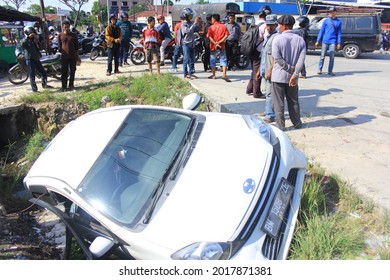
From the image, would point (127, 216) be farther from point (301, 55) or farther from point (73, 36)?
point (73, 36)

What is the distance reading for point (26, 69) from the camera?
9.23m

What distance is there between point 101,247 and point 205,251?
0.72 metres

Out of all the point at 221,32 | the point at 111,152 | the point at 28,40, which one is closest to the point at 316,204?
the point at 111,152

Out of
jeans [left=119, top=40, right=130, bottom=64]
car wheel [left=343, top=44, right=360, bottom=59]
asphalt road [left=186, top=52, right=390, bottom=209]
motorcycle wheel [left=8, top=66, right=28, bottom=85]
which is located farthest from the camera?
car wheel [left=343, top=44, right=360, bottom=59]

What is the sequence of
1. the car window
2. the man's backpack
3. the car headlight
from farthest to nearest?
1. the car window
2. the man's backpack
3. the car headlight

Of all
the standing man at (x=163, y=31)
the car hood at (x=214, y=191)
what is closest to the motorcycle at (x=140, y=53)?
the standing man at (x=163, y=31)

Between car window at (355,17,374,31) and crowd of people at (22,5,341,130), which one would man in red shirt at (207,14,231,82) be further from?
car window at (355,17,374,31)

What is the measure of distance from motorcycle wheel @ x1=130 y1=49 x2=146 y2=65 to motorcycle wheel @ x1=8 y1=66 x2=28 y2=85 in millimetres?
3581

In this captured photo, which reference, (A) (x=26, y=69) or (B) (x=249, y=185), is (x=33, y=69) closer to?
(A) (x=26, y=69)

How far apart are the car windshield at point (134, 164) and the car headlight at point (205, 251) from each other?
17.7 inches

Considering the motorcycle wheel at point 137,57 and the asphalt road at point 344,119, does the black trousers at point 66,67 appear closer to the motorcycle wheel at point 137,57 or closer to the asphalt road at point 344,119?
the asphalt road at point 344,119

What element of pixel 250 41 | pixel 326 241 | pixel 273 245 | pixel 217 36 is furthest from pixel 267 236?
pixel 217 36

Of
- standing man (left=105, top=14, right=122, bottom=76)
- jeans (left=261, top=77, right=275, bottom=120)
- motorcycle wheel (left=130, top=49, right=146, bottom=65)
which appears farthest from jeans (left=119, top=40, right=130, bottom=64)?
jeans (left=261, top=77, right=275, bottom=120)

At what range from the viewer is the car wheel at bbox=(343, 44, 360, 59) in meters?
13.5
